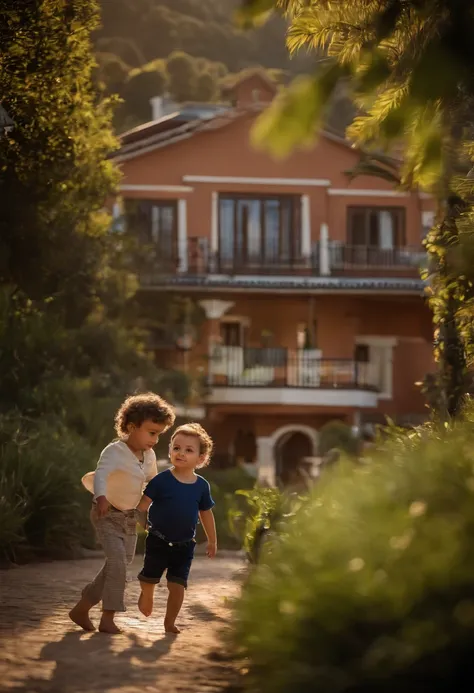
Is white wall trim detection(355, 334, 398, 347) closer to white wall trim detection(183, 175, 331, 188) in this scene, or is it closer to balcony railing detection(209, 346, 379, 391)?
balcony railing detection(209, 346, 379, 391)

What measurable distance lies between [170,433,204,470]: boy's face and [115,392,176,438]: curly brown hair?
13cm

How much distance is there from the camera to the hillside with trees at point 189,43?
6047cm

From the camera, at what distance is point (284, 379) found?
131 ft

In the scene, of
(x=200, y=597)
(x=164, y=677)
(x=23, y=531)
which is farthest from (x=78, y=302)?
(x=164, y=677)

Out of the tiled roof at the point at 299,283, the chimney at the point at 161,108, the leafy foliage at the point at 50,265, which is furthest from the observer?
the chimney at the point at 161,108

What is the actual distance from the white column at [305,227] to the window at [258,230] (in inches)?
5.0

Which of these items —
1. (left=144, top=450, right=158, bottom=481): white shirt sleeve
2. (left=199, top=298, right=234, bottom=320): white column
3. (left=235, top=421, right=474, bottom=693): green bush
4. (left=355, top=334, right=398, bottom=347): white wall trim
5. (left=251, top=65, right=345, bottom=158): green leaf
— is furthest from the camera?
(left=355, top=334, right=398, bottom=347): white wall trim

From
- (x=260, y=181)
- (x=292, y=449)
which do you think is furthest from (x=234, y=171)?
(x=292, y=449)

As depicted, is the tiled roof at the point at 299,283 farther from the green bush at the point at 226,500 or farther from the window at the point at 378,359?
the green bush at the point at 226,500

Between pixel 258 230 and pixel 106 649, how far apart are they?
32.8 meters

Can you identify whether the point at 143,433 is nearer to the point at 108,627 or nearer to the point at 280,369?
the point at 108,627


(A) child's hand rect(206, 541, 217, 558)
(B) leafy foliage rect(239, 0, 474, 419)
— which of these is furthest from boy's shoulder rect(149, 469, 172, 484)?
(B) leafy foliage rect(239, 0, 474, 419)

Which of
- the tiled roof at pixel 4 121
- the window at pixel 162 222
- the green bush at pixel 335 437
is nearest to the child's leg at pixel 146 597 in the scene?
the tiled roof at pixel 4 121

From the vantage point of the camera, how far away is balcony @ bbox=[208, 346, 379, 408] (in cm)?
3941
